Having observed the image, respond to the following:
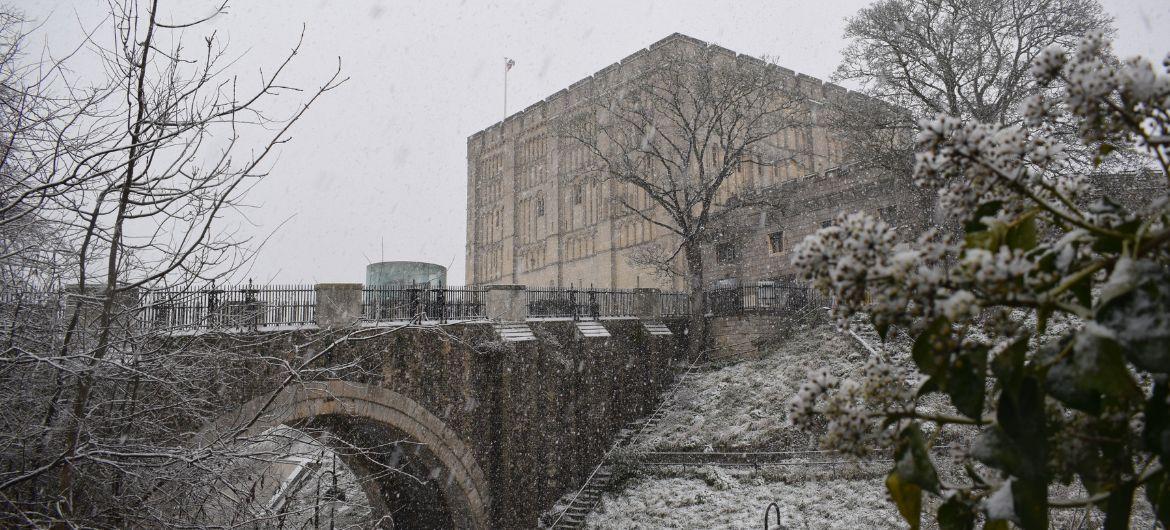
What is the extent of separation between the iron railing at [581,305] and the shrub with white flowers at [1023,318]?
54.5ft

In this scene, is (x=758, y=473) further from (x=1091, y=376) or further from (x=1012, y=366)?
(x=1091, y=376)

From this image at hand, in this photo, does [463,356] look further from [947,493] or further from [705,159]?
[705,159]

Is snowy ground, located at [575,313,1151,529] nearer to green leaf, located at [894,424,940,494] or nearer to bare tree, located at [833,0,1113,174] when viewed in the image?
bare tree, located at [833,0,1113,174]

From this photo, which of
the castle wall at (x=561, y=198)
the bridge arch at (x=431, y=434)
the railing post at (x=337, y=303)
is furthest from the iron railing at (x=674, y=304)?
the railing post at (x=337, y=303)

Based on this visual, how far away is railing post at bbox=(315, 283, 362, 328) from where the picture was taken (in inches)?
529

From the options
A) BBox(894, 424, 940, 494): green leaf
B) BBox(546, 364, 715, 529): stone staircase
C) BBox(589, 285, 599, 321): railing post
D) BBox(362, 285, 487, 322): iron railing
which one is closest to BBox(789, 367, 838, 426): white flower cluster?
BBox(894, 424, 940, 494): green leaf

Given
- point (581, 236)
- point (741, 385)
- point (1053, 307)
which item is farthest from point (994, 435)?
point (581, 236)

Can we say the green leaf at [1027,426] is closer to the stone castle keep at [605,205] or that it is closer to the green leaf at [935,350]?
the green leaf at [935,350]

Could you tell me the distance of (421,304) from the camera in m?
15.8

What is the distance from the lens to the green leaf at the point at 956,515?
60.7 inches

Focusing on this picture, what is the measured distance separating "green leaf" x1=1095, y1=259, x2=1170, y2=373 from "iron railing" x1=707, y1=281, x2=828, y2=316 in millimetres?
21340

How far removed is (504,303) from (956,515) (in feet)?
51.4

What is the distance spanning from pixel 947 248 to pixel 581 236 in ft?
130

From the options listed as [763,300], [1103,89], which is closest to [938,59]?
[763,300]
